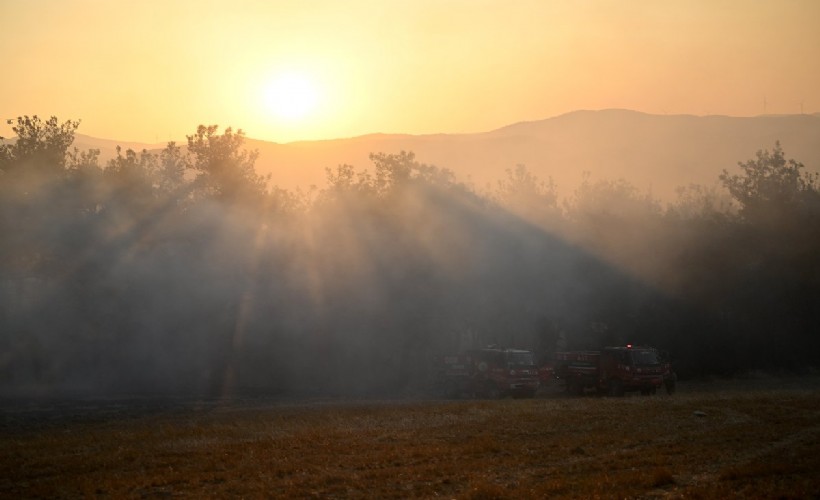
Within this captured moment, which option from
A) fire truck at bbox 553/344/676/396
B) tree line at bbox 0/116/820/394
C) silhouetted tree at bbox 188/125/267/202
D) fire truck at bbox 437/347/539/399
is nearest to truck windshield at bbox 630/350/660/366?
fire truck at bbox 553/344/676/396

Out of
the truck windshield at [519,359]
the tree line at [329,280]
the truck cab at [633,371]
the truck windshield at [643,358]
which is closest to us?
the truck cab at [633,371]

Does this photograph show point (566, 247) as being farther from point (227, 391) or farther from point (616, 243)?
point (227, 391)

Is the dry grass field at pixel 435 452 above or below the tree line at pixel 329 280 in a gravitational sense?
below

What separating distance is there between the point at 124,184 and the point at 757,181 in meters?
56.0

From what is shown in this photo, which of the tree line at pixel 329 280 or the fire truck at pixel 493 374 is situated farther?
the tree line at pixel 329 280

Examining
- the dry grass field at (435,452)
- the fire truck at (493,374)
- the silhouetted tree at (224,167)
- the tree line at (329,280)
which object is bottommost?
the dry grass field at (435,452)

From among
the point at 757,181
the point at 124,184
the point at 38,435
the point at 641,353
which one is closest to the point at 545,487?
the point at 38,435

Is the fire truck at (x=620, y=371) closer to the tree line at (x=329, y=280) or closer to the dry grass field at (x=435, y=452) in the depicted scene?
the dry grass field at (x=435, y=452)

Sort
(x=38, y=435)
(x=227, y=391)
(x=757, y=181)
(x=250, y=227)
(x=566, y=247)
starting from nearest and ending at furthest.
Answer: (x=38, y=435)
(x=227, y=391)
(x=250, y=227)
(x=566, y=247)
(x=757, y=181)

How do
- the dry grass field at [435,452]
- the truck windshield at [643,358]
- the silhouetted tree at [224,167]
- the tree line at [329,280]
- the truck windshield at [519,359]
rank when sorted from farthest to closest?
1. the silhouetted tree at [224,167]
2. the tree line at [329,280]
3. the truck windshield at [519,359]
4. the truck windshield at [643,358]
5. the dry grass field at [435,452]

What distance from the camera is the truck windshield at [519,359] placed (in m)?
48.5

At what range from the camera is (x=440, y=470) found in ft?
68.4

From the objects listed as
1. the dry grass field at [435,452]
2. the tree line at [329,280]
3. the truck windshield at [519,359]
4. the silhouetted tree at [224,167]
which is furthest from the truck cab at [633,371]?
the silhouetted tree at [224,167]

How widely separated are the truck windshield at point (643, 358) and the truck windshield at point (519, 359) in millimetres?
5427
